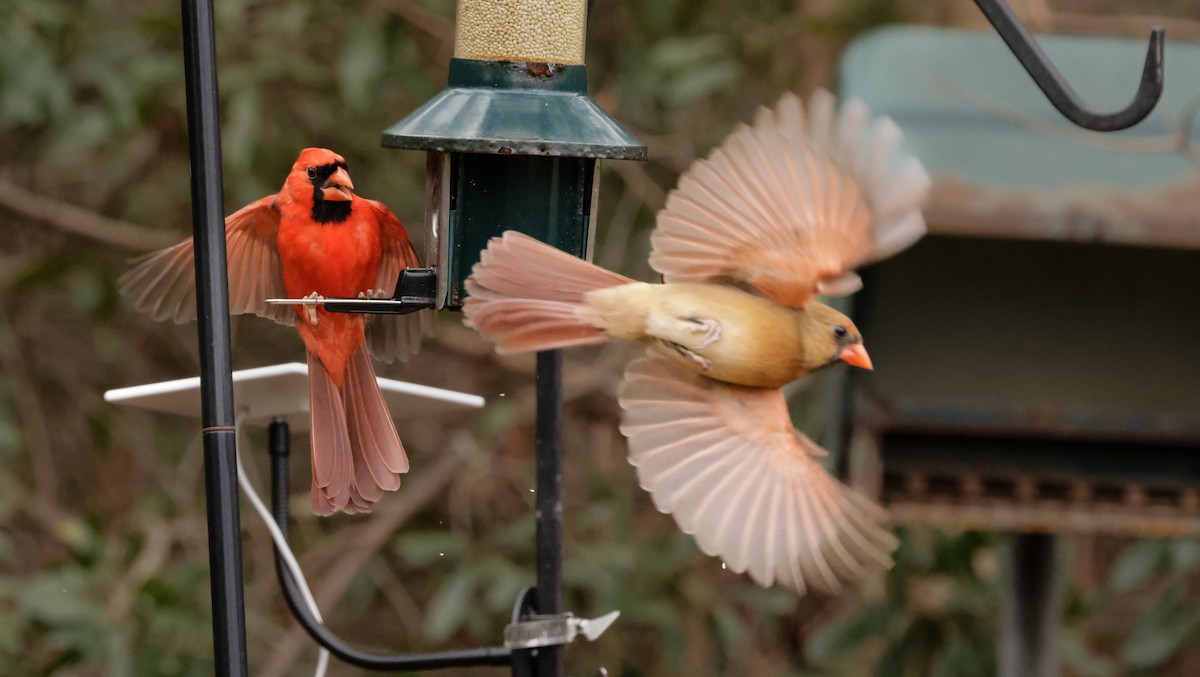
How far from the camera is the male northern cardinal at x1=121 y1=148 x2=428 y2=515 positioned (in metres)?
1.78

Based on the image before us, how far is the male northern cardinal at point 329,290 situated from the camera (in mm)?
1780

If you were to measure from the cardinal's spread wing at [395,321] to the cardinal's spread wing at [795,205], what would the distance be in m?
0.31

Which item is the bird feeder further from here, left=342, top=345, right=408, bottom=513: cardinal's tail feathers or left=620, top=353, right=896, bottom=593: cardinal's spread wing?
left=342, top=345, right=408, bottom=513: cardinal's tail feathers

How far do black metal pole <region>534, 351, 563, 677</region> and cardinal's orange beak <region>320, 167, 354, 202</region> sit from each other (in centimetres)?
44

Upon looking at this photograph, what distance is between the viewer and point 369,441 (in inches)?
70.7

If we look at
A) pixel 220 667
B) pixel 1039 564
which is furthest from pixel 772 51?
pixel 220 667

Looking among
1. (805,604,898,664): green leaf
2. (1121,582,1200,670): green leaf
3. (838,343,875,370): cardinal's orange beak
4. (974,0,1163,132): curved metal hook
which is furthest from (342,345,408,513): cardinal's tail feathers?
(1121,582,1200,670): green leaf

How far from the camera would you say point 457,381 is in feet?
16.2

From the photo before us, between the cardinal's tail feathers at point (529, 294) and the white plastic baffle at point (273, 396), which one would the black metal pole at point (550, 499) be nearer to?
the white plastic baffle at point (273, 396)

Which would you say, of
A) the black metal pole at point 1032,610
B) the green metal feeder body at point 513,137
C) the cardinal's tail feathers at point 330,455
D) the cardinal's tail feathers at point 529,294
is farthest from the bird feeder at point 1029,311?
the cardinal's tail feathers at point 330,455

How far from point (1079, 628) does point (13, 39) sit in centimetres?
357

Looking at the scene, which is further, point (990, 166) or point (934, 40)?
point (934, 40)

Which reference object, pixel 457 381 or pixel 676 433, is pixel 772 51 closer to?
pixel 457 381

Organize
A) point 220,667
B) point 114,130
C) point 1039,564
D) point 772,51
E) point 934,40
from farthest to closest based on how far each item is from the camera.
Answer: point 772,51 → point 114,130 → point 1039,564 → point 934,40 → point 220,667
